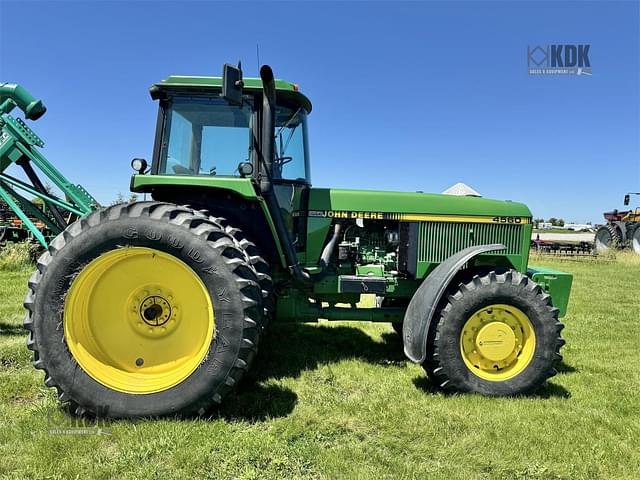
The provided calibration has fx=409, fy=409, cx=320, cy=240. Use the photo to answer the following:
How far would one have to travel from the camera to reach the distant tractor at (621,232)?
19188mm

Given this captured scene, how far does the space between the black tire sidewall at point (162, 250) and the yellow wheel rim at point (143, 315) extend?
0.35ft

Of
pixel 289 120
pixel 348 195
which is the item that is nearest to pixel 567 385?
pixel 348 195

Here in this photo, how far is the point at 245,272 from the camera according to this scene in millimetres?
2854

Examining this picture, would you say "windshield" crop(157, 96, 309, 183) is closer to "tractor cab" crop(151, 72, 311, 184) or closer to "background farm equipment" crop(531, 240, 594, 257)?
"tractor cab" crop(151, 72, 311, 184)

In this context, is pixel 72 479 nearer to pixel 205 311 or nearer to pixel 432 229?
pixel 205 311

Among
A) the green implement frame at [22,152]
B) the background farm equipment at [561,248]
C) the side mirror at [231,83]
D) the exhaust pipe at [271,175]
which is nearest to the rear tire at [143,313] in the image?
the exhaust pipe at [271,175]

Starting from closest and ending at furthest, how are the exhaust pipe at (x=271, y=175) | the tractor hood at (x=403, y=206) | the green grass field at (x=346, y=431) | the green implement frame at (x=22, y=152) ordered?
1. the green grass field at (x=346, y=431)
2. the exhaust pipe at (x=271, y=175)
3. the tractor hood at (x=403, y=206)
4. the green implement frame at (x=22, y=152)

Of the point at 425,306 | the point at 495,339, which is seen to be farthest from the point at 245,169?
the point at 495,339

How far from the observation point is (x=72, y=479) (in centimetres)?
220

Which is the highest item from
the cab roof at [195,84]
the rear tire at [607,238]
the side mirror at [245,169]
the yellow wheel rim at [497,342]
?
the cab roof at [195,84]

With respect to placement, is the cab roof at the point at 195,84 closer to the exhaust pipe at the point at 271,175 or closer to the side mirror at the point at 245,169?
the exhaust pipe at the point at 271,175

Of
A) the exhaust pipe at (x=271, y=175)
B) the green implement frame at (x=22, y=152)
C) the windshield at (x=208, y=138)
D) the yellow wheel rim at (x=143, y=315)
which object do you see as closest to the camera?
the yellow wheel rim at (x=143, y=315)

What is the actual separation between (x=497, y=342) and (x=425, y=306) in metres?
0.69

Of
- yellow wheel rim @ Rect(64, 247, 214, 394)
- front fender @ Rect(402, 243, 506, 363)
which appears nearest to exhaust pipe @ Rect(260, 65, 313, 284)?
yellow wheel rim @ Rect(64, 247, 214, 394)
